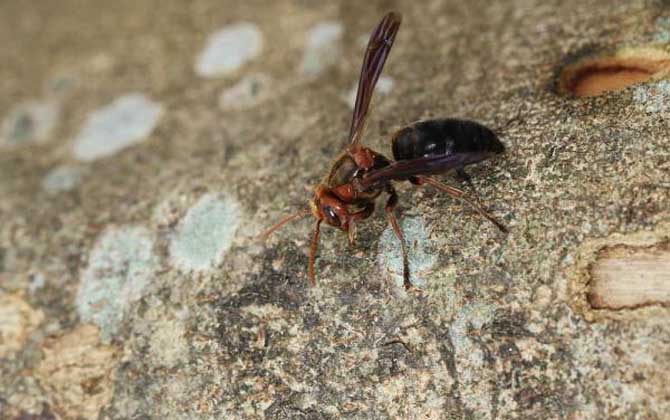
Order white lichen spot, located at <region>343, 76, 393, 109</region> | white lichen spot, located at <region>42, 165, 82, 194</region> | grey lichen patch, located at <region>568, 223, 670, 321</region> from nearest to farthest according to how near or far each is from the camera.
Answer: grey lichen patch, located at <region>568, 223, 670, 321</region> < white lichen spot, located at <region>343, 76, 393, 109</region> < white lichen spot, located at <region>42, 165, 82, 194</region>

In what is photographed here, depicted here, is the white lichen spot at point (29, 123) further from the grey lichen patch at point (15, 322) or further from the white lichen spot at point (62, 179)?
the grey lichen patch at point (15, 322)

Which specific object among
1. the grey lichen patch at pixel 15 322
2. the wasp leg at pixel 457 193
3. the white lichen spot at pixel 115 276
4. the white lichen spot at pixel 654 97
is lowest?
the grey lichen patch at pixel 15 322

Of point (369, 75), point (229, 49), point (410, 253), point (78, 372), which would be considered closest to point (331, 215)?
point (410, 253)

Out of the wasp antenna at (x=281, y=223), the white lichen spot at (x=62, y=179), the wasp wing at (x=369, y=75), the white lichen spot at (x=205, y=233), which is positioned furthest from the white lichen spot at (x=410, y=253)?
the white lichen spot at (x=62, y=179)

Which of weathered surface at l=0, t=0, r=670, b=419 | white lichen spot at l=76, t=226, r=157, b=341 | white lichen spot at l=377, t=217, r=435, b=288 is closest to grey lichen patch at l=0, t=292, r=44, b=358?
weathered surface at l=0, t=0, r=670, b=419

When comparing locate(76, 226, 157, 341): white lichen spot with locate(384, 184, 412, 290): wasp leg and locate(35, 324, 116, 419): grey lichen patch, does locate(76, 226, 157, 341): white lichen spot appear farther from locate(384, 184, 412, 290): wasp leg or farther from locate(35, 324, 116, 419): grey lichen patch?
locate(384, 184, 412, 290): wasp leg

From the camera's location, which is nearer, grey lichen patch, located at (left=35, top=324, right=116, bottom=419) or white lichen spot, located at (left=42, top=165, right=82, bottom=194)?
grey lichen patch, located at (left=35, top=324, right=116, bottom=419)

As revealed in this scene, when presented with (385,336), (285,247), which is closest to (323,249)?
(285,247)
